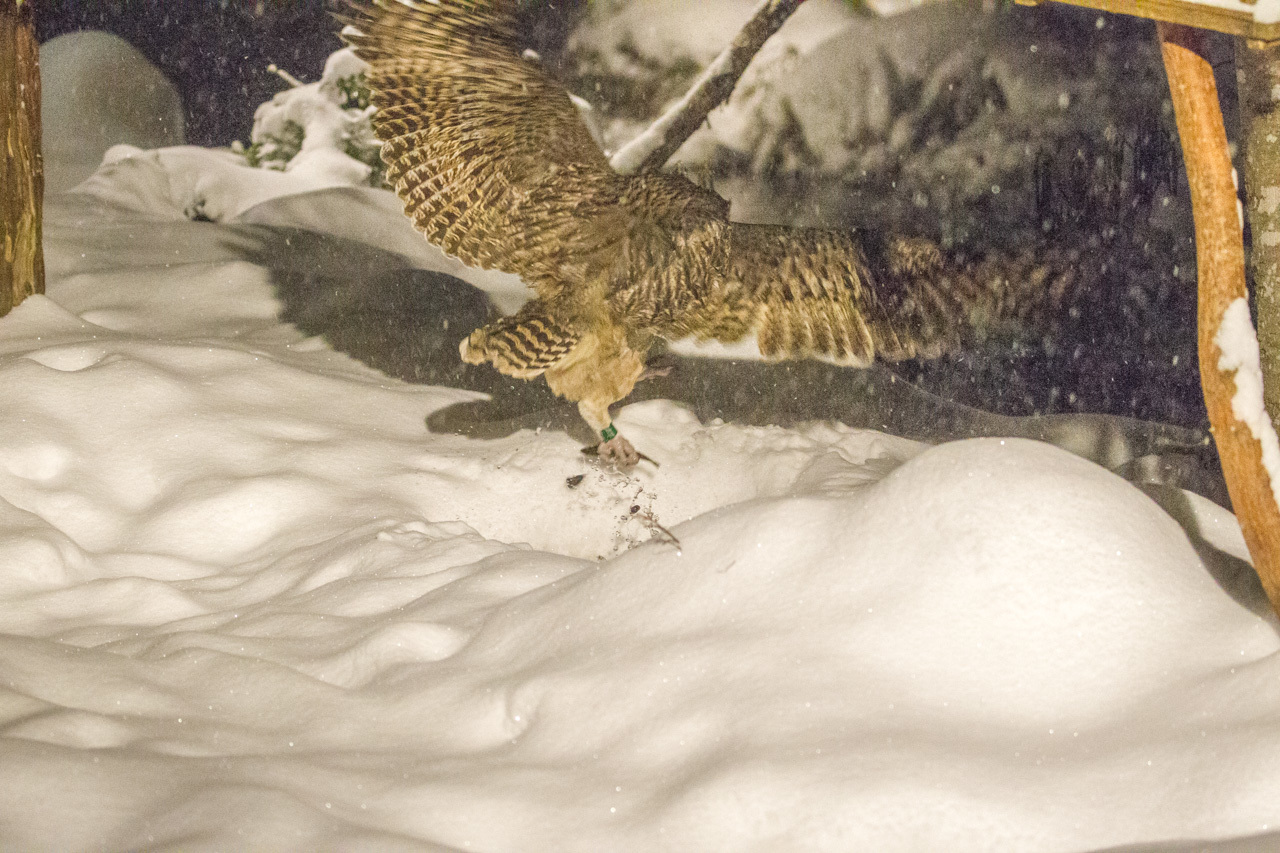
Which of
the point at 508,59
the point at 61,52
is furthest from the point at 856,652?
the point at 61,52

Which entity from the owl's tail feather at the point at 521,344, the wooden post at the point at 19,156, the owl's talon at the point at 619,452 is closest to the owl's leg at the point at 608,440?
the owl's talon at the point at 619,452

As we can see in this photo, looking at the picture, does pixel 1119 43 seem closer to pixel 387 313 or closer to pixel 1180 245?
pixel 1180 245

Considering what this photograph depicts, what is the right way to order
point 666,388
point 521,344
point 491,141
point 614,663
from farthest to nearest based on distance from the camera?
point 666,388
point 491,141
point 521,344
point 614,663

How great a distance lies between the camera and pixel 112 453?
9.61ft

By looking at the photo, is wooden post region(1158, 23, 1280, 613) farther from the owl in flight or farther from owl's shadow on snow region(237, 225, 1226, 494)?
owl's shadow on snow region(237, 225, 1226, 494)

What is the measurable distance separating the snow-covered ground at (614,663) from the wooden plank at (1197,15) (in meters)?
0.81

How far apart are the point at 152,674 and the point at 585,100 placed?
469 centimetres

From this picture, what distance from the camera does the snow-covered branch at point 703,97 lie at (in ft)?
17.7

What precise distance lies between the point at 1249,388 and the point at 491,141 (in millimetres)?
2209

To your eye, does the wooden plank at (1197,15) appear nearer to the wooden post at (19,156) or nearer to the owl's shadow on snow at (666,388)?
the owl's shadow on snow at (666,388)

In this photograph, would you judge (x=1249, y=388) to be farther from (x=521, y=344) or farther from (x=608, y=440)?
(x=608, y=440)

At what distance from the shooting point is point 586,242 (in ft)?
10.2

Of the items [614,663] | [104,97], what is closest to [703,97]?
[614,663]

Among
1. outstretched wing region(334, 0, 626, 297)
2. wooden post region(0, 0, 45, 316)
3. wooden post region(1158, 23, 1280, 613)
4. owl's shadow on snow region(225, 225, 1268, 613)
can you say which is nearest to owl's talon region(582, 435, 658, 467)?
owl's shadow on snow region(225, 225, 1268, 613)
